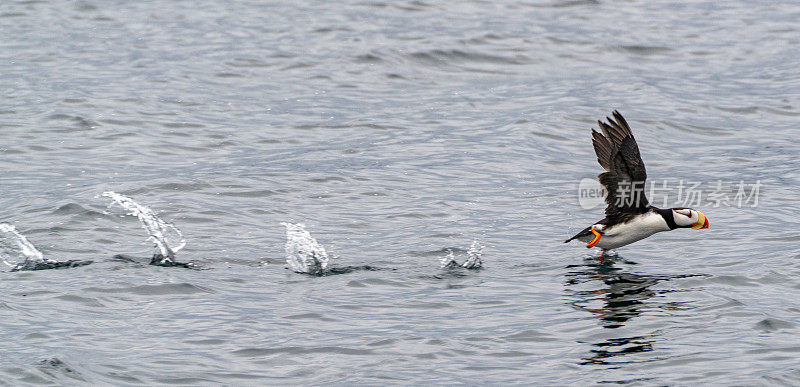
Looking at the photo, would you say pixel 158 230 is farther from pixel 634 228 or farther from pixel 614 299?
pixel 634 228

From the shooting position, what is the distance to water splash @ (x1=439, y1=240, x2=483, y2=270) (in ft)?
37.1

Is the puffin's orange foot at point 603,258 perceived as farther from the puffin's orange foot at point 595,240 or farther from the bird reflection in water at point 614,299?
the puffin's orange foot at point 595,240

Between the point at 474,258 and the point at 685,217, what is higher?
the point at 685,217

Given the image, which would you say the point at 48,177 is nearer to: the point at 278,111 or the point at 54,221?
the point at 54,221

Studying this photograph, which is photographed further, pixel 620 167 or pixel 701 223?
pixel 701 223

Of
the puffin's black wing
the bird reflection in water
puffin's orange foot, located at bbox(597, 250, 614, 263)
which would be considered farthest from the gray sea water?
the puffin's black wing

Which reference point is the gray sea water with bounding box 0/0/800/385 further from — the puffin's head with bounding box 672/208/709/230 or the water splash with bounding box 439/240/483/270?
the puffin's head with bounding box 672/208/709/230

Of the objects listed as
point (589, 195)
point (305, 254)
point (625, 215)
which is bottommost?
point (305, 254)

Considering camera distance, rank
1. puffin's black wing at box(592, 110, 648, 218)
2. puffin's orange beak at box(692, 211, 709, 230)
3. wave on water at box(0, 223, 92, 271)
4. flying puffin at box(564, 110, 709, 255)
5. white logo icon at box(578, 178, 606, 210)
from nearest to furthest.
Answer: puffin's black wing at box(592, 110, 648, 218)
wave on water at box(0, 223, 92, 271)
flying puffin at box(564, 110, 709, 255)
puffin's orange beak at box(692, 211, 709, 230)
white logo icon at box(578, 178, 606, 210)

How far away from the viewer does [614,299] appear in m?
9.98

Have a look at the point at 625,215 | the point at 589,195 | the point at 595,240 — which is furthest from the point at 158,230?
the point at 589,195

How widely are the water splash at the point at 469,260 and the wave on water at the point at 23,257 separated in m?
3.88

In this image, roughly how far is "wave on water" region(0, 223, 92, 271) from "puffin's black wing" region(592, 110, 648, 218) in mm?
5656

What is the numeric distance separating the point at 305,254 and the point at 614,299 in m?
3.45
